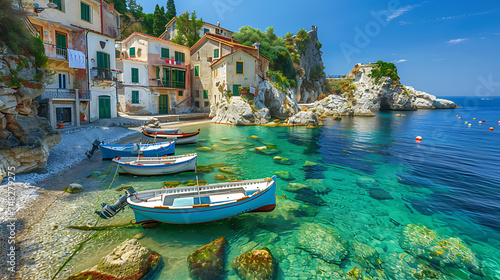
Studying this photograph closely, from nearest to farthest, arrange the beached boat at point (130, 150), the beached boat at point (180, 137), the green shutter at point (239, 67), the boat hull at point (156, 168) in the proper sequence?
→ the boat hull at point (156, 168) < the beached boat at point (130, 150) < the beached boat at point (180, 137) < the green shutter at point (239, 67)

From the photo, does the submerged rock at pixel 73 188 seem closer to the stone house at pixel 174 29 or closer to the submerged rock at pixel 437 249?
the submerged rock at pixel 437 249

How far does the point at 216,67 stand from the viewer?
41844 mm

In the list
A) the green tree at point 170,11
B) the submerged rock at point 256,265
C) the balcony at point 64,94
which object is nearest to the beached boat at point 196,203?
the submerged rock at point 256,265

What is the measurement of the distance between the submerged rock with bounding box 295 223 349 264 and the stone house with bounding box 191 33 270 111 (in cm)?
3267

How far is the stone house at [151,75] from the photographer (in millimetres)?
36931

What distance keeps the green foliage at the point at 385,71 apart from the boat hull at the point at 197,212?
74310 mm

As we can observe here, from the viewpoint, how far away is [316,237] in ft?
30.5

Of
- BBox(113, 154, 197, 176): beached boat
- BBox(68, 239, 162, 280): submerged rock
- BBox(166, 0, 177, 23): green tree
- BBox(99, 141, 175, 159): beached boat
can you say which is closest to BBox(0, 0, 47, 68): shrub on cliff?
BBox(99, 141, 175, 159): beached boat

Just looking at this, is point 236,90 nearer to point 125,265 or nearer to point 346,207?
point 346,207

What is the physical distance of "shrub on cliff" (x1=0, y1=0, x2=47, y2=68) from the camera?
12.5 metres

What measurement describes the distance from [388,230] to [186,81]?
40.5m

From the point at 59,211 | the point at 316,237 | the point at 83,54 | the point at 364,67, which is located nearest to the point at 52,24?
the point at 83,54

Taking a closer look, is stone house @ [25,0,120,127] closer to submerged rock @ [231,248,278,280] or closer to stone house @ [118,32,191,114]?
stone house @ [118,32,191,114]

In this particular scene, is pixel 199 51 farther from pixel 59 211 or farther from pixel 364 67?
pixel 364 67
